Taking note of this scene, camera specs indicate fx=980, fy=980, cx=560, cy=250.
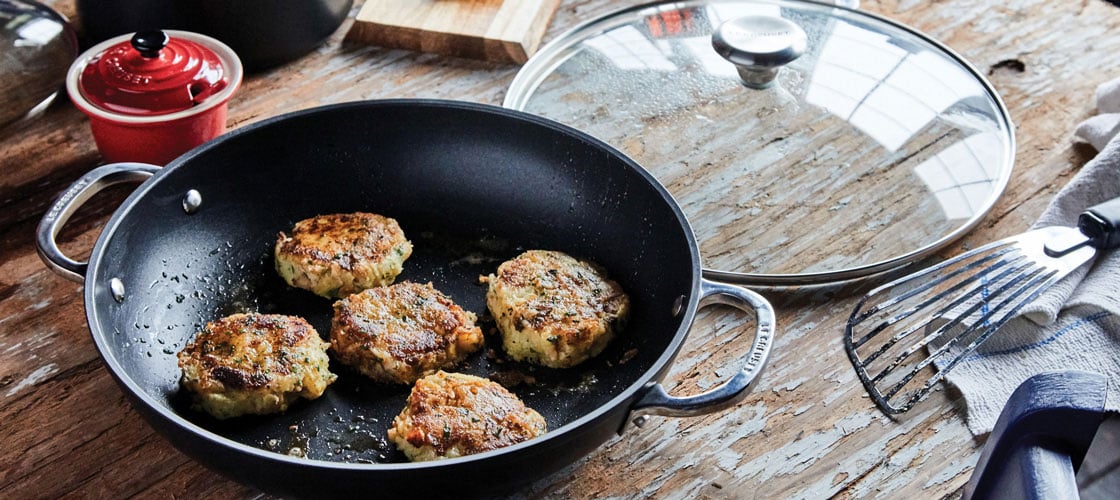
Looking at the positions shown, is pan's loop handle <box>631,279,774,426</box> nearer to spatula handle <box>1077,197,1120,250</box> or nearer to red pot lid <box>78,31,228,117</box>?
spatula handle <box>1077,197,1120,250</box>

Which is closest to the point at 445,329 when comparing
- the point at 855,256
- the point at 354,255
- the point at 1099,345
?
the point at 354,255

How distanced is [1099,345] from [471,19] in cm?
129

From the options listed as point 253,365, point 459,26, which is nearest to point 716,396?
point 253,365

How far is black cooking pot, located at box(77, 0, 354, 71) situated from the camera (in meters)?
1.81

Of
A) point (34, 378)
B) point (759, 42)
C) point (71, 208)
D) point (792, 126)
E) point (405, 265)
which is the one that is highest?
point (759, 42)

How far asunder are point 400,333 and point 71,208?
0.48m

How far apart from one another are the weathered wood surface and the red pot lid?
0.62ft

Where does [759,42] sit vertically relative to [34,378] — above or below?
above

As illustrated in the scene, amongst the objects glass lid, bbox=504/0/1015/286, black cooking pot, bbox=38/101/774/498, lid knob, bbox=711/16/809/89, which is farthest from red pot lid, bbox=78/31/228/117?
lid knob, bbox=711/16/809/89

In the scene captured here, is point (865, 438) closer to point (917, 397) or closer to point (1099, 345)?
point (917, 397)

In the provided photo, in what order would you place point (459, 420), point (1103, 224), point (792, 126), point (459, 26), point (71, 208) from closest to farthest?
point (459, 420) < point (71, 208) < point (1103, 224) < point (792, 126) < point (459, 26)

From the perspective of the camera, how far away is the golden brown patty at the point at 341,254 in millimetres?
1484

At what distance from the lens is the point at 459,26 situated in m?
2.00

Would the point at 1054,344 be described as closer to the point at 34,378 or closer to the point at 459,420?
the point at 459,420
